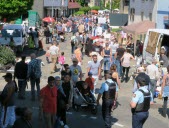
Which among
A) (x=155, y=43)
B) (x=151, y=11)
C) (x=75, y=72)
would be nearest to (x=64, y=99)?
(x=75, y=72)

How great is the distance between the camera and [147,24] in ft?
101

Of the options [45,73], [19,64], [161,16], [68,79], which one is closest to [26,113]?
[68,79]

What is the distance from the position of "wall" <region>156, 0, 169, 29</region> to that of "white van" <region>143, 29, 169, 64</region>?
10616 millimetres

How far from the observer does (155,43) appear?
71.5 ft

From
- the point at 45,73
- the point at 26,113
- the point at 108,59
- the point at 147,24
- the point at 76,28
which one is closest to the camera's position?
the point at 26,113

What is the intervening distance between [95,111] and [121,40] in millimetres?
22007

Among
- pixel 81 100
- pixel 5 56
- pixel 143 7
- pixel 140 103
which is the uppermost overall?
pixel 143 7

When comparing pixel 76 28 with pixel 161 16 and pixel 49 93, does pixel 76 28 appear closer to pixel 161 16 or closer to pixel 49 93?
pixel 161 16

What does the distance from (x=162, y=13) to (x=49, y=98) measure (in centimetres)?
2459

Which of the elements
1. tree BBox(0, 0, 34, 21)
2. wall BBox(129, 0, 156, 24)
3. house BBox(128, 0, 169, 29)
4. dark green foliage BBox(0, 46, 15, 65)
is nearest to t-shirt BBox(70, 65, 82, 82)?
dark green foliage BBox(0, 46, 15, 65)

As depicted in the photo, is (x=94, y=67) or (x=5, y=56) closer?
(x=94, y=67)

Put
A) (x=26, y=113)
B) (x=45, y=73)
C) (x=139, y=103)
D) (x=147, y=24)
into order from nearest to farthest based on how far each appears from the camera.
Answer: (x=26, y=113) < (x=139, y=103) < (x=45, y=73) < (x=147, y=24)

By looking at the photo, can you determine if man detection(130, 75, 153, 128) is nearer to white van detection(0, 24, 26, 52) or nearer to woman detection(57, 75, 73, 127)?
woman detection(57, 75, 73, 127)

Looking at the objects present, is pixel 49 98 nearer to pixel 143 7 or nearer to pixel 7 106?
pixel 7 106
